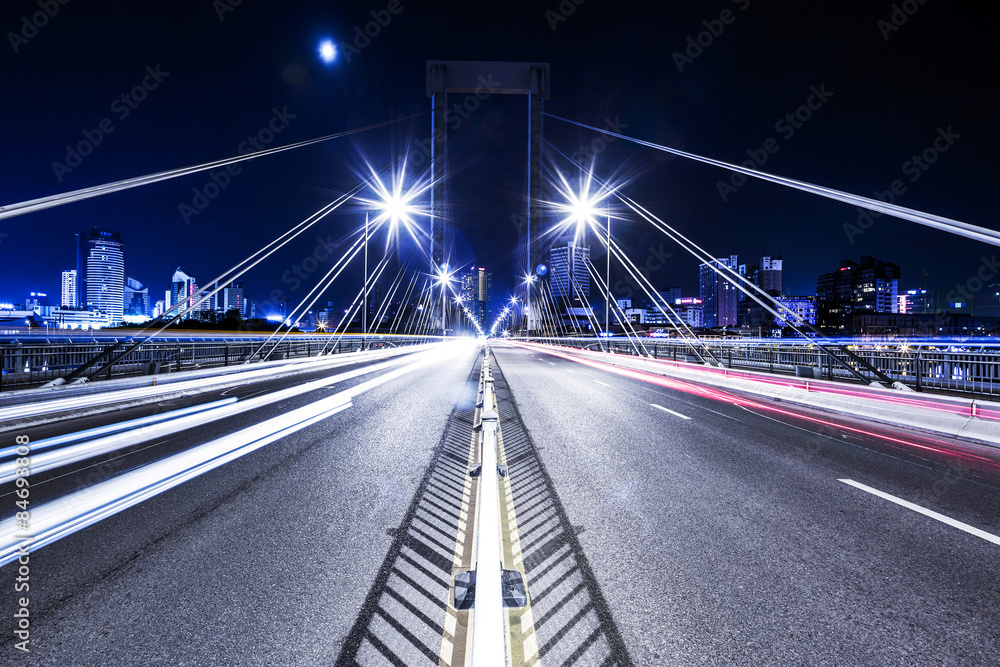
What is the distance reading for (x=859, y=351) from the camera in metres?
18.6

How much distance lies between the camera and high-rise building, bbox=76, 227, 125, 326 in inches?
2675

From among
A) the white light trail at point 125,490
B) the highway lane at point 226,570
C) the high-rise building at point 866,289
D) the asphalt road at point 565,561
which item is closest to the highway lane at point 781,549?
the asphalt road at point 565,561

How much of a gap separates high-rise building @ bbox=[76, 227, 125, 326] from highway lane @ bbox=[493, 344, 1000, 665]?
8232 centimetres

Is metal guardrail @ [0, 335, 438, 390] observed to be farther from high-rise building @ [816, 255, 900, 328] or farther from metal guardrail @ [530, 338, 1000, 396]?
high-rise building @ [816, 255, 900, 328]

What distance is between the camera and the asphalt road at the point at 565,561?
262 centimetres

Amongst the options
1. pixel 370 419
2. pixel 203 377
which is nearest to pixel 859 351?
pixel 370 419

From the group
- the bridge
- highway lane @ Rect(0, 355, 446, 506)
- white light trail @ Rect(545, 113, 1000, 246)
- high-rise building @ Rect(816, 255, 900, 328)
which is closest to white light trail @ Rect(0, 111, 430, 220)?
the bridge

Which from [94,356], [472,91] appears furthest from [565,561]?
[472,91]

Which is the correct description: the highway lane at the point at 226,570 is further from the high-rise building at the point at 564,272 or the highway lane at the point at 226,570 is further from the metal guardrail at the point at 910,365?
the high-rise building at the point at 564,272

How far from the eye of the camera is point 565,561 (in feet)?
11.7

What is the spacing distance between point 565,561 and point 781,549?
176 centimetres

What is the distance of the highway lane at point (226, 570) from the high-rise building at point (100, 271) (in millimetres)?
79655

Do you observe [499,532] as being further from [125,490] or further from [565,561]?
[125,490]

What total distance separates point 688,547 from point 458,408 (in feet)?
26.1
